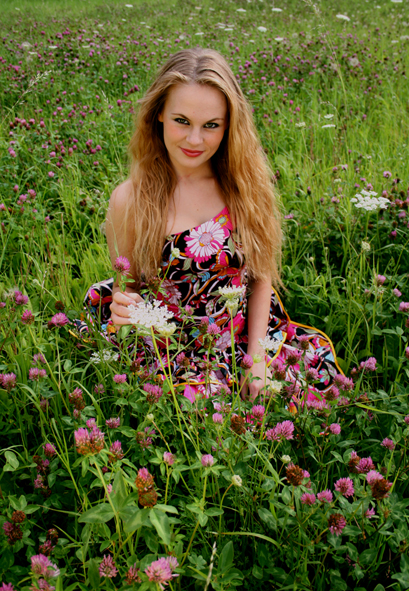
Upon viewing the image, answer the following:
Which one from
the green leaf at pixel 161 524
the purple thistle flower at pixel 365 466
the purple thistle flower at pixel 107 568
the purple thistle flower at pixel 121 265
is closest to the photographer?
the green leaf at pixel 161 524

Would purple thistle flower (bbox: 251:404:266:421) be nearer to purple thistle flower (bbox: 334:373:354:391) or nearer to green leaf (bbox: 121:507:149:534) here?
purple thistle flower (bbox: 334:373:354:391)

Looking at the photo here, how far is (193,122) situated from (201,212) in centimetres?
38

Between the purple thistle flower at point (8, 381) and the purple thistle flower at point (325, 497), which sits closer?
the purple thistle flower at point (325, 497)

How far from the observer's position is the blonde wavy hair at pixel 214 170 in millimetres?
1934

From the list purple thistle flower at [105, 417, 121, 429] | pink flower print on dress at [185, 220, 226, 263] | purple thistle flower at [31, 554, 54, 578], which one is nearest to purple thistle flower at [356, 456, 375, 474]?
purple thistle flower at [105, 417, 121, 429]

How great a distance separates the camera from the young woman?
1.90 m

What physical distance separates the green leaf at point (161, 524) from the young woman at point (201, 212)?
96 cm

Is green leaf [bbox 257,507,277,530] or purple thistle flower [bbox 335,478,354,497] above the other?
purple thistle flower [bbox 335,478,354,497]

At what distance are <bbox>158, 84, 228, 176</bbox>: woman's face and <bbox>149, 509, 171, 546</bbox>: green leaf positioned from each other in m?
1.38

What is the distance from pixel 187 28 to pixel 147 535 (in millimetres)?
7742

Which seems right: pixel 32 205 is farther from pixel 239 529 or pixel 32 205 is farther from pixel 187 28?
pixel 187 28

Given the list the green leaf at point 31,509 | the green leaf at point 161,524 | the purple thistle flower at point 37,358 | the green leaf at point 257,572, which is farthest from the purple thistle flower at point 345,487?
the purple thistle flower at point 37,358

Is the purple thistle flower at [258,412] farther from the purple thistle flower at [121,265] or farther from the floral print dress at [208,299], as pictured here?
the purple thistle flower at [121,265]

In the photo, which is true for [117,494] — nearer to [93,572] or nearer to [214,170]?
[93,572]
